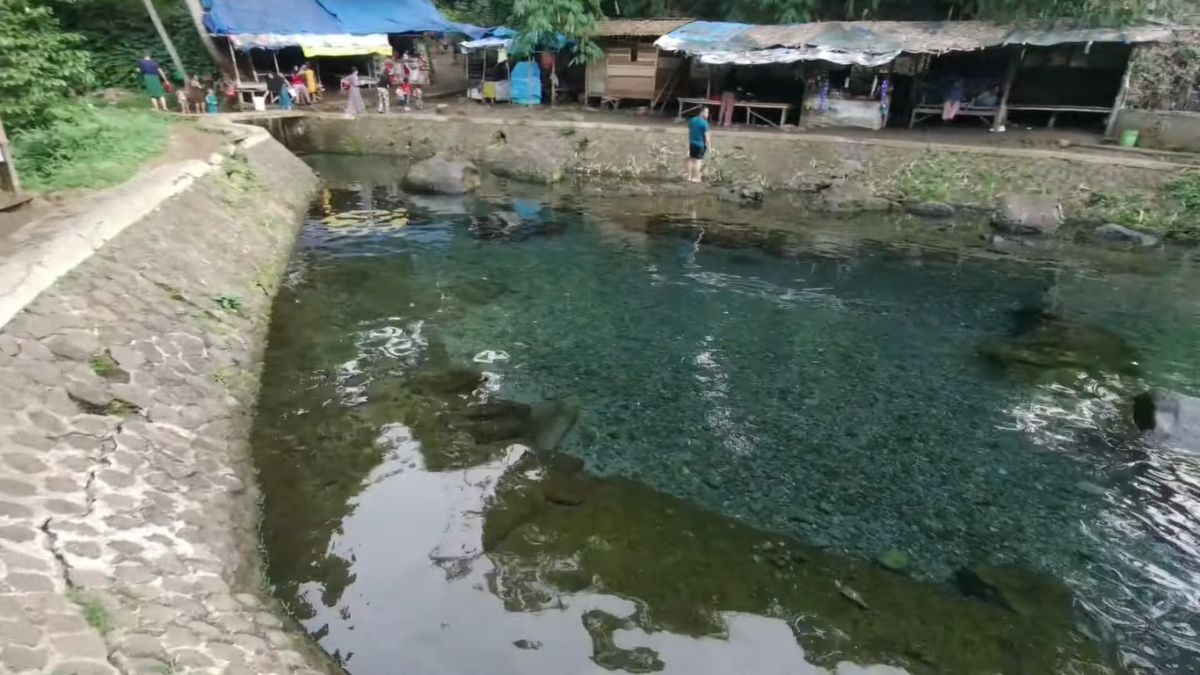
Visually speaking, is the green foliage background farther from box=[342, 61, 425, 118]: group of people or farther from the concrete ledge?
the concrete ledge

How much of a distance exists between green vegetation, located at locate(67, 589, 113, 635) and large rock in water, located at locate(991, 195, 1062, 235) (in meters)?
22.5

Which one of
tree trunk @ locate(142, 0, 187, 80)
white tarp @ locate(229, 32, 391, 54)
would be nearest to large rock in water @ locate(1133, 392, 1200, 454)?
white tarp @ locate(229, 32, 391, 54)

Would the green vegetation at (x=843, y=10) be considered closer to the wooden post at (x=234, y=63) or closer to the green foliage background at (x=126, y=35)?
the wooden post at (x=234, y=63)

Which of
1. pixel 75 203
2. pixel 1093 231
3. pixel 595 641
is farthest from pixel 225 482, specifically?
pixel 1093 231

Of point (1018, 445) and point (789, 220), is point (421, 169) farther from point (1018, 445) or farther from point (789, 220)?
point (1018, 445)

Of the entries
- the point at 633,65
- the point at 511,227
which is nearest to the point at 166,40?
the point at 633,65

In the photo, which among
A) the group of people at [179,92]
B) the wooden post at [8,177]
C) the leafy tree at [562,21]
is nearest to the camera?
the wooden post at [8,177]

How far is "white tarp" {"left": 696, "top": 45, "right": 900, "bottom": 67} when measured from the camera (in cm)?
2408

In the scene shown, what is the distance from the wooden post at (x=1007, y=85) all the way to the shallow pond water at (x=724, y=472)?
10.2 m

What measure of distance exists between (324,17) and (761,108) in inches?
777

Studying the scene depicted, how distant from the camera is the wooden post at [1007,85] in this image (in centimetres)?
2432

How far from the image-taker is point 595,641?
722 cm

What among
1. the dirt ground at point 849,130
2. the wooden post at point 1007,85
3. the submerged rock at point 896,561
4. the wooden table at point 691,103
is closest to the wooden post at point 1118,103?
the dirt ground at point 849,130

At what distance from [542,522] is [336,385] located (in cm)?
482
